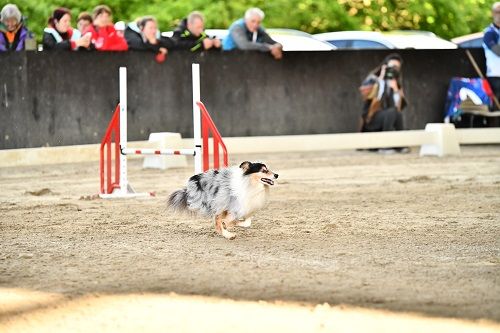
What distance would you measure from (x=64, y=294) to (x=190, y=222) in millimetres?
4210

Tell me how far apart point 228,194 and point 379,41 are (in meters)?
15.7

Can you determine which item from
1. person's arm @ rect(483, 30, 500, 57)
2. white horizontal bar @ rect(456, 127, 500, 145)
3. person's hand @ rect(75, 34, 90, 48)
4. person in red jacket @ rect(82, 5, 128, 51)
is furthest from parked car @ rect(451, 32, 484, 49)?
person's hand @ rect(75, 34, 90, 48)

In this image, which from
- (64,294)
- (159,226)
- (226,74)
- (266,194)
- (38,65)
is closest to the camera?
(64,294)

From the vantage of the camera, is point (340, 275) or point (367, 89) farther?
point (367, 89)

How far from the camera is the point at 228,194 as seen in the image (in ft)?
39.0

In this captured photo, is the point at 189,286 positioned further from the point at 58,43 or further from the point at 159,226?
the point at 58,43

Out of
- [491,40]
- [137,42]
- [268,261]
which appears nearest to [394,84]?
[491,40]

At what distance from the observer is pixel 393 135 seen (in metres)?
22.4

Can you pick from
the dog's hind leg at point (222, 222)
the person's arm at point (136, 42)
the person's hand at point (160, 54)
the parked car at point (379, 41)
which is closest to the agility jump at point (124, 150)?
the dog's hind leg at point (222, 222)

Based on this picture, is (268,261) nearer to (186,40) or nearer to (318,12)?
(186,40)

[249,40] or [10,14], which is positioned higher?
[10,14]

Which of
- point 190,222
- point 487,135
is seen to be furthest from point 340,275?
point 487,135

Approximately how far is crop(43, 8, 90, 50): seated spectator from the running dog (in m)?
8.06

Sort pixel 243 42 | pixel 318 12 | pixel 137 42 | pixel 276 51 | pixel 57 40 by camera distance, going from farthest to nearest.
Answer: pixel 318 12 < pixel 276 51 < pixel 243 42 < pixel 137 42 < pixel 57 40
